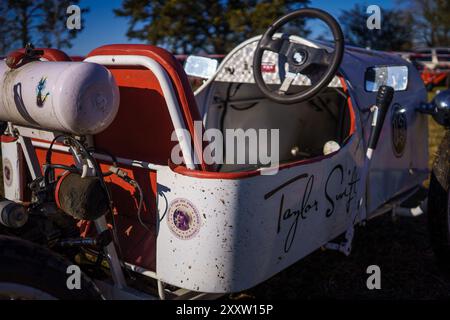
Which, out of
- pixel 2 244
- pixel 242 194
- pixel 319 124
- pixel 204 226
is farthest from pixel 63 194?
pixel 319 124

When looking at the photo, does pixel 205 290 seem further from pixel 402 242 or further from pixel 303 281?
pixel 402 242

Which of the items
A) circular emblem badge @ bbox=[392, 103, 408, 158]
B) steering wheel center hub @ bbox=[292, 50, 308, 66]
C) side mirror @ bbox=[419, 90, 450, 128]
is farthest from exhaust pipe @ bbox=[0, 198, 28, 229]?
side mirror @ bbox=[419, 90, 450, 128]

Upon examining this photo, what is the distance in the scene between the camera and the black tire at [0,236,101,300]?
141 cm

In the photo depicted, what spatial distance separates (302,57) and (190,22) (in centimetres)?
1467

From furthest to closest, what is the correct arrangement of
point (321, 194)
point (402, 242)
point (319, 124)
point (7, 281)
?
point (319, 124), point (402, 242), point (321, 194), point (7, 281)

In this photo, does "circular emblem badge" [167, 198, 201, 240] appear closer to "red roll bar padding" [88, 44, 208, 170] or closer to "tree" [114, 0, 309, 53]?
"red roll bar padding" [88, 44, 208, 170]

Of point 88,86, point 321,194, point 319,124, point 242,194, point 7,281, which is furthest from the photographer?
point 319,124

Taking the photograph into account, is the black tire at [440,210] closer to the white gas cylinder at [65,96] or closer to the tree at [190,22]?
the white gas cylinder at [65,96]

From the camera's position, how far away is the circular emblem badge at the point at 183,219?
173 cm

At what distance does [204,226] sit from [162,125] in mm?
483

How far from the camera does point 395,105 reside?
3014 millimetres

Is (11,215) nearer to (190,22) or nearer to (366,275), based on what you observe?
(366,275)

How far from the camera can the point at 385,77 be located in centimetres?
269

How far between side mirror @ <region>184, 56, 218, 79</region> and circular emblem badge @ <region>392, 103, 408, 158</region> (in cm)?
131
